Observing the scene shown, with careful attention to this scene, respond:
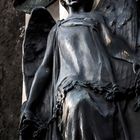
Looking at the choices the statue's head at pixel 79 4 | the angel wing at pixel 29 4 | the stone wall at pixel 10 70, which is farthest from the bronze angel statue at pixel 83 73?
the stone wall at pixel 10 70

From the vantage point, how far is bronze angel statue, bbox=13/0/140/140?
3.65 metres

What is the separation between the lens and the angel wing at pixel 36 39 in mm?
4270

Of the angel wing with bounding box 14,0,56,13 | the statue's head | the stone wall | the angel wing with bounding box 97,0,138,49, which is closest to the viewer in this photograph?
the angel wing with bounding box 97,0,138,49

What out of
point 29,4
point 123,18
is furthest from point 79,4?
point 29,4

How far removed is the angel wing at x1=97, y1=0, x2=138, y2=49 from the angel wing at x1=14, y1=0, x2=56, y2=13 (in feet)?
2.38

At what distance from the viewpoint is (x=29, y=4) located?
4895mm

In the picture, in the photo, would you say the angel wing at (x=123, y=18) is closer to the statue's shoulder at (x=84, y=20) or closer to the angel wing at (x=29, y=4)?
the statue's shoulder at (x=84, y=20)

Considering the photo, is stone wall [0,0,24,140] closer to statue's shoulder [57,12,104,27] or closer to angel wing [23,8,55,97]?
angel wing [23,8,55,97]

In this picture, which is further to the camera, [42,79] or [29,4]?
[29,4]

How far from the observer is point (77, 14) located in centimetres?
414

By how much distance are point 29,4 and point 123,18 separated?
3.45 feet

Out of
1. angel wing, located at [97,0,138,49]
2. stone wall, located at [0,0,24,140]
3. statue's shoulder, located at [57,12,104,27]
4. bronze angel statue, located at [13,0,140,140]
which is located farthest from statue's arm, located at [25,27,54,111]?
stone wall, located at [0,0,24,140]

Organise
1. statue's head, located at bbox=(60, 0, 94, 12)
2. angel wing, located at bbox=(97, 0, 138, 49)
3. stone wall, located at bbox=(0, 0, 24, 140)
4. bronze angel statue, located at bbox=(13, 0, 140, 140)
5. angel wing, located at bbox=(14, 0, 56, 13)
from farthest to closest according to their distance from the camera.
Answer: stone wall, located at bbox=(0, 0, 24, 140)
angel wing, located at bbox=(14, 0, 56, 13)
statue's head, located at bbox=(60, 0, 94, 12)
angel wing, located at bbox=(97, 0, 138, 49)
bronze angel statue, located at bbox=(13, 0, 140, 140)

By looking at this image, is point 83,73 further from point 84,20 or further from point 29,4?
point 29,4
